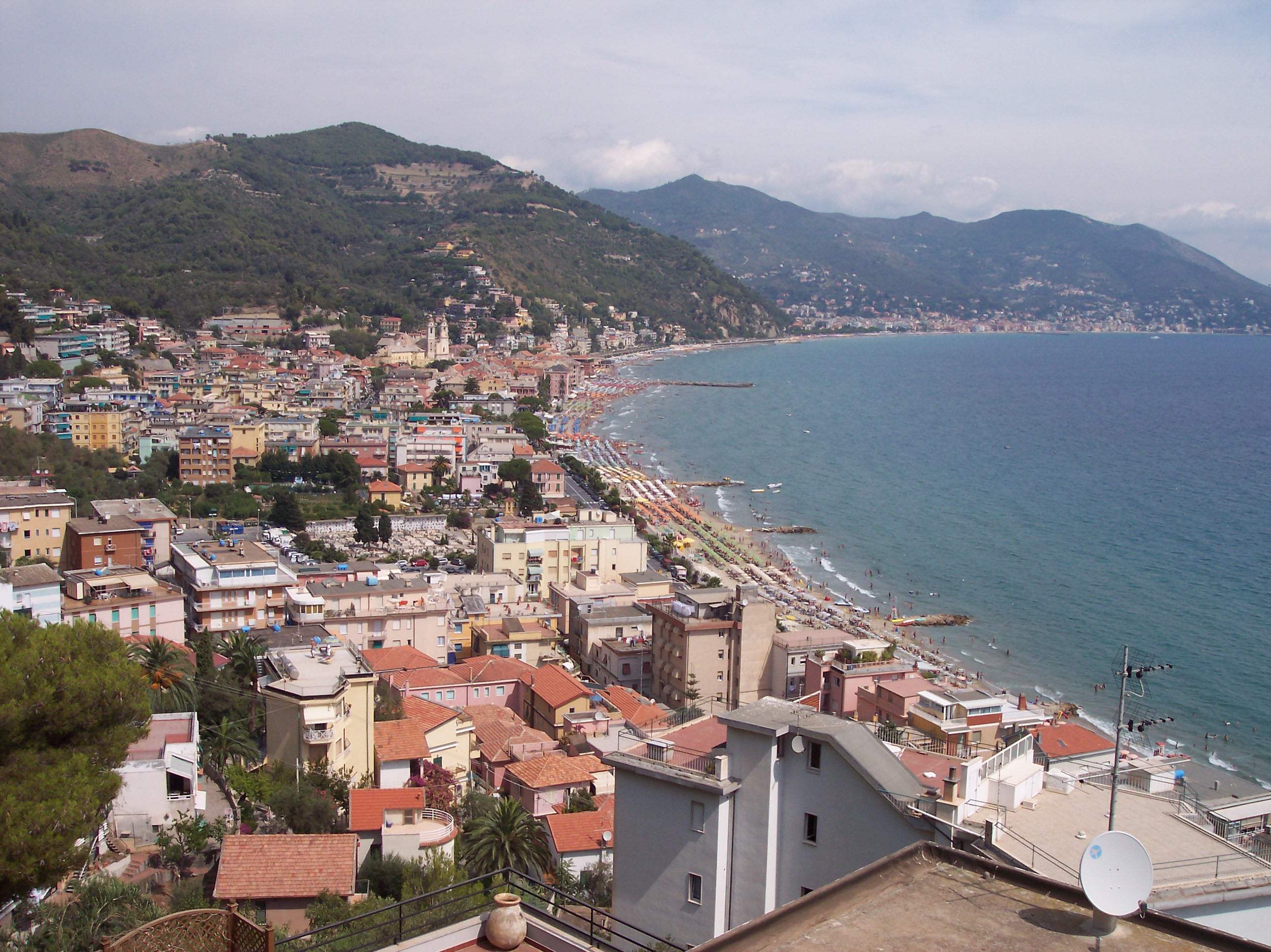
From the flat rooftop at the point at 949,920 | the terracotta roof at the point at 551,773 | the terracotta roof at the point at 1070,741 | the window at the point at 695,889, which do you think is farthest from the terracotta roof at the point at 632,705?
the flat rooftop at the point at 949,920

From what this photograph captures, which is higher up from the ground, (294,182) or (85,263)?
(294,182)

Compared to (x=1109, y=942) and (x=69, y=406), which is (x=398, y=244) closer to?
(x=69, y=406)

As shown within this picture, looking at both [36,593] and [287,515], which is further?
[287,515]

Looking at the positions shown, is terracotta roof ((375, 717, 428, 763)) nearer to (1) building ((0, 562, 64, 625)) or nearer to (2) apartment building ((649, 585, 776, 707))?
(1) building ((0, 562, 64, 625))

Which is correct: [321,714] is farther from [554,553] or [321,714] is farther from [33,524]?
[33,524]

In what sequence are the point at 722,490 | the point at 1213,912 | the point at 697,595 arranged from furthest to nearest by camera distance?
1. the point at 722,490
2. the point at 697,595
3. the point at 1213,912

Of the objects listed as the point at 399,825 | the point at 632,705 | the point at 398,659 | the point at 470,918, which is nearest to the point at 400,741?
the point at 399,825

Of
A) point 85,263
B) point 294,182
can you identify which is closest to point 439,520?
point 85,263
